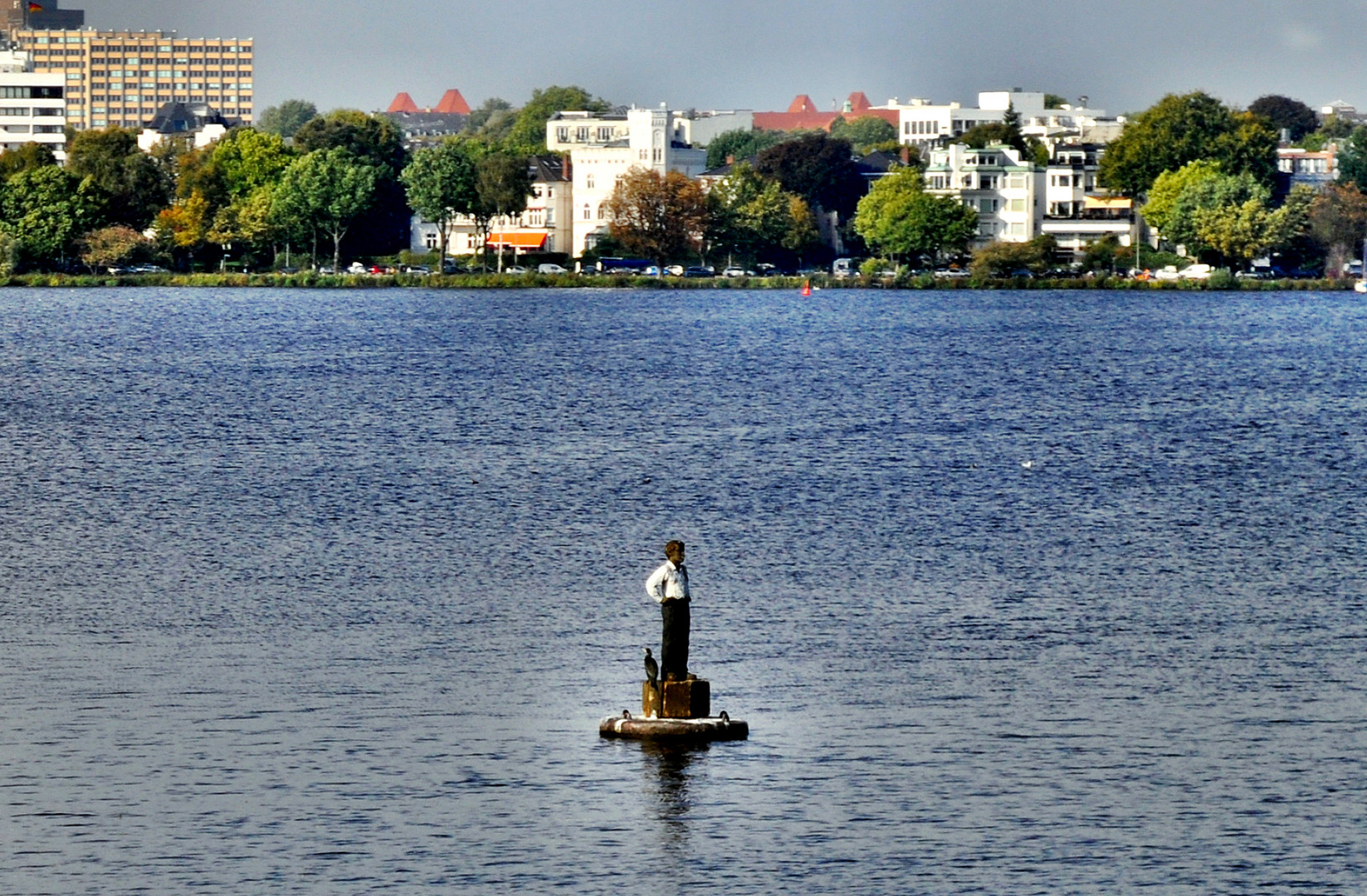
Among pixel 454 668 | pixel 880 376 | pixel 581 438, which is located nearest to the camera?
pixel 454 668

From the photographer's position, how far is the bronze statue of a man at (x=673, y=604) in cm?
3002

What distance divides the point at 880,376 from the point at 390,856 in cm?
8249

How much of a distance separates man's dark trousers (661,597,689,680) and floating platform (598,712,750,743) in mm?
608

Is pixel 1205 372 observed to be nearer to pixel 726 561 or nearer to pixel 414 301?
pixel 726 561

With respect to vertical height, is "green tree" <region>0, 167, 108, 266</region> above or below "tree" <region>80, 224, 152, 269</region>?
above

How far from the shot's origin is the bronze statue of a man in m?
30.0

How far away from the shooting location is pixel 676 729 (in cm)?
3033

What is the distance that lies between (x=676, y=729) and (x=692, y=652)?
6130mm

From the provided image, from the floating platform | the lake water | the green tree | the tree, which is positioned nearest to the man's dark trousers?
the floating platform

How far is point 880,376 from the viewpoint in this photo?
10731 cm

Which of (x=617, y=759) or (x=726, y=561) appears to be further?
(x=726, y=561)

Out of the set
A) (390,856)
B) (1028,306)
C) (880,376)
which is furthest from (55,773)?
(1028,306)

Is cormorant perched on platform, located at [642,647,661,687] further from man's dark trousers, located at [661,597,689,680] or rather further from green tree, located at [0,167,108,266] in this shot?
green tree, located at [0,167,108,266]

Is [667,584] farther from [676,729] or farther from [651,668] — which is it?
[676,729]
